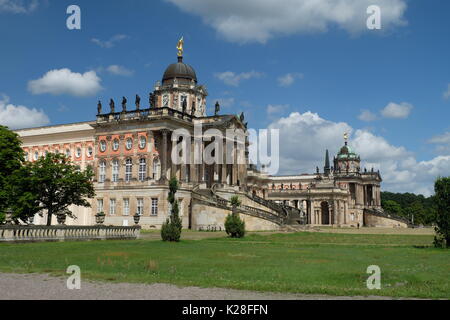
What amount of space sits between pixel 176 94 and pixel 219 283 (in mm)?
63393

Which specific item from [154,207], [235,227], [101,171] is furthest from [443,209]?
[101,171]

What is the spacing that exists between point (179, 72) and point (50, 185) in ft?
121

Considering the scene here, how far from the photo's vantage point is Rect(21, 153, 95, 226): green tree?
44250 millimetres

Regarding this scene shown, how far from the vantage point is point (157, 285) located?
14180 millimetres

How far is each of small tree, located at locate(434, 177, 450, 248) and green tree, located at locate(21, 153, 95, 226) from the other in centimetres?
3158

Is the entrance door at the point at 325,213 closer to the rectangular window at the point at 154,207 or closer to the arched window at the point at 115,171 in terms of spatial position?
the arched window at the point at 115,171

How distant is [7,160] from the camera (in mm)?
47094

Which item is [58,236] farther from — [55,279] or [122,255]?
[55,279]

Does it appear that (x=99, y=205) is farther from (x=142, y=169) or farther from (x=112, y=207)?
(x=142, y=169)

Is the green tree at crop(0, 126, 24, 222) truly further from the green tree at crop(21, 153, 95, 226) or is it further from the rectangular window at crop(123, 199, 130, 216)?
the rectangular window at crop(123, 199, 130, 216)

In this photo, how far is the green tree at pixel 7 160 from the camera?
146 feet

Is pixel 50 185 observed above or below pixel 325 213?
above

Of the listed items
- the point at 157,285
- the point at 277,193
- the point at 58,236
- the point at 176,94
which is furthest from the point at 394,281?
the point at 277,193

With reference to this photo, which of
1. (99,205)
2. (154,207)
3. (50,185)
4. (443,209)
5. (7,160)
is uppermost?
(7,160)
